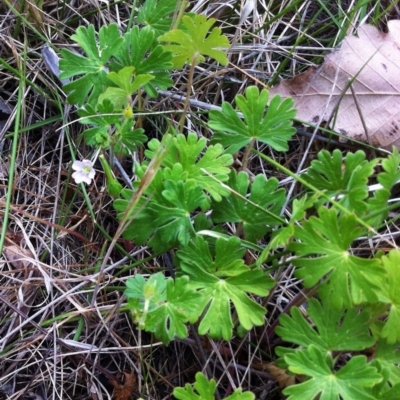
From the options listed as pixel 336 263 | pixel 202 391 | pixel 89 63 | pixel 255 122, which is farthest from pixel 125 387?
pixel 89 63

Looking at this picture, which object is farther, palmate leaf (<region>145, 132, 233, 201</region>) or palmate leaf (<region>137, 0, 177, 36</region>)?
palmate leaf (<region>137, 0, 177, 36</region>)

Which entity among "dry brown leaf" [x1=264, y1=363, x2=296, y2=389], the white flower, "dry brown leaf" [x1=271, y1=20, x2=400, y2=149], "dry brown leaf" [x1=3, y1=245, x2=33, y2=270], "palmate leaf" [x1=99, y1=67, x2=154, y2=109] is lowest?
"dry brown leaf" [x1=3, y1=245, x2=33, y2=270]

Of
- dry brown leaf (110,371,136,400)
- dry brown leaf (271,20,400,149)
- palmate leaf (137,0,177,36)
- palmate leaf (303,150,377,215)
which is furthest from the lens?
dry brown leaf (271,20,400,149)

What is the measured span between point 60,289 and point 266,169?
945 mm

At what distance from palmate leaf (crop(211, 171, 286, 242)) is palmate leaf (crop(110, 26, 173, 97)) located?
1.55ft

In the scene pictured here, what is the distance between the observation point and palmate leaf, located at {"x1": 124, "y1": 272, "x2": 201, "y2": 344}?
1.70 m

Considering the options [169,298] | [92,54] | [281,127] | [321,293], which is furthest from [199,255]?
[92,54]

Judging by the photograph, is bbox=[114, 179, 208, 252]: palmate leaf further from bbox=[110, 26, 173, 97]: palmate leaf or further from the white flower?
bbox=[110, 26, 173, 97]: palmate leaf

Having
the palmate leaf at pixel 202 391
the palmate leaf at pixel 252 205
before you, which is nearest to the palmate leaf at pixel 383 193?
the palmate leaf at pixel 252 205

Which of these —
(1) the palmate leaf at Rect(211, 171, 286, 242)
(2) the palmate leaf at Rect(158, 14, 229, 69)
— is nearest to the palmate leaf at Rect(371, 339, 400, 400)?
(1) the palmate leaf at Rect(211, 171, 286, 242)

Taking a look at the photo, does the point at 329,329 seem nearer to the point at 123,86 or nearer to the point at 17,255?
the point at 123,86

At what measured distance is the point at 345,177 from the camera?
5.99ft

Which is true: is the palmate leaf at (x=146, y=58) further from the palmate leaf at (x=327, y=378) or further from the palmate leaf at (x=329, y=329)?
the palmate leaf at (x=327, y=378)

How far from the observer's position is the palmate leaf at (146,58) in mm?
2029
